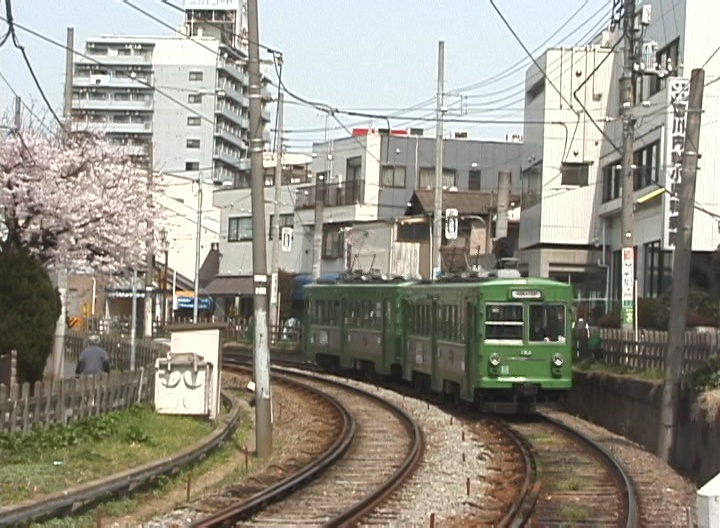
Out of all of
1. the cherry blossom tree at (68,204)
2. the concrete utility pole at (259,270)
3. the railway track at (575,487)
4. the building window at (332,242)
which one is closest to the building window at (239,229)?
the building window at (332,242)

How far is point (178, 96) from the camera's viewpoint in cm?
9325

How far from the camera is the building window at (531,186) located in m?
44.2

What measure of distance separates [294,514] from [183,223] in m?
61.6

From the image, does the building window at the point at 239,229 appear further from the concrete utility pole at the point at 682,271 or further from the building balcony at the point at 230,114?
the concrete utility pole at the point at 682,271

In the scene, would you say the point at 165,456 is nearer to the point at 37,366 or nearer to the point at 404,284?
the point at 37,366

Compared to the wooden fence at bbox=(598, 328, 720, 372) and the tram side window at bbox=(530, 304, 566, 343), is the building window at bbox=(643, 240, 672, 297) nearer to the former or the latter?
the wooden fence at bbox=(598, 328, 720, 372)

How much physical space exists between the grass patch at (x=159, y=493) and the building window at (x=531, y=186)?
85.1 feet

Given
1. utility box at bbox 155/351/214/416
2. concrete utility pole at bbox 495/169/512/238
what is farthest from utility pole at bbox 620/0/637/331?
concrete utility pole at bbox 495/169/512/238

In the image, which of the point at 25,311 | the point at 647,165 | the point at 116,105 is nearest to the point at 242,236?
the point at 116,105

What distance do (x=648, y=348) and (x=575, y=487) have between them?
28.5 ft

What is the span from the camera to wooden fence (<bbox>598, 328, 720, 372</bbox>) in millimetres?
20188

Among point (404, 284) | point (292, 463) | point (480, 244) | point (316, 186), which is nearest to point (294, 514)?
point (292, 463)

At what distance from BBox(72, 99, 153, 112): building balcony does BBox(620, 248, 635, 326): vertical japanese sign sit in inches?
2901

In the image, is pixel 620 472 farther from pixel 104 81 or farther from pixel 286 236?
pixel 104 81
